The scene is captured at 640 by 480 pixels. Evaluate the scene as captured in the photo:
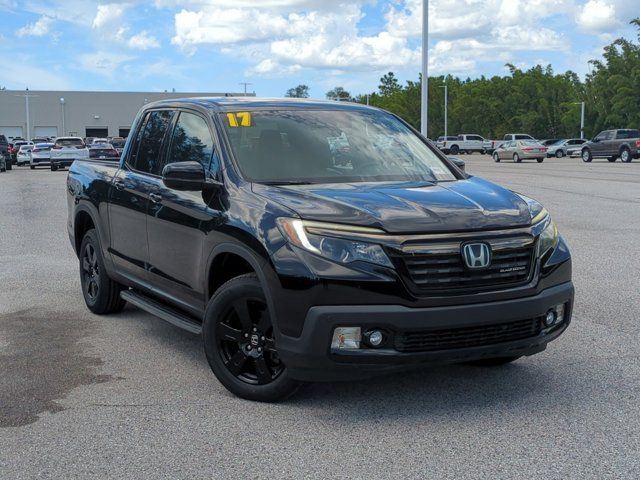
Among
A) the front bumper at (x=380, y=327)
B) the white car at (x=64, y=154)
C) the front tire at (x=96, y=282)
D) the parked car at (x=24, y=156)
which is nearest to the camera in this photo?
the front bumper at (x=380, y=327)

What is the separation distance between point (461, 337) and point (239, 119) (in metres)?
2.20

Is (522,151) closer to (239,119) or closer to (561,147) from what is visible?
(561,147)

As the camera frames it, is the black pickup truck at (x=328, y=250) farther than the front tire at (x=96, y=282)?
No

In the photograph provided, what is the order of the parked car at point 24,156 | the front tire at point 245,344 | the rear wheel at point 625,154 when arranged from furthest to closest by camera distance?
the parked car at point 24,156
the rear wheel at point 625,154
the front tire at point 245,344

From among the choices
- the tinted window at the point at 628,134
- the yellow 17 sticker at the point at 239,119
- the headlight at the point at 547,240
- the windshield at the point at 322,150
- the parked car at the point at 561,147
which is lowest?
the headlight at the point at 547,240

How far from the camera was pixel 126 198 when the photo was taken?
6.51 metres

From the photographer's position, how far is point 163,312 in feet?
19.4

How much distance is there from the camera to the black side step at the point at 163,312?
18.1ft

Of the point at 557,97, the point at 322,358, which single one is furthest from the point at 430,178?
the point at 557,97

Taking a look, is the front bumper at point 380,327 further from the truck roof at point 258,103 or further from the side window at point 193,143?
the truck roof at point 258,103

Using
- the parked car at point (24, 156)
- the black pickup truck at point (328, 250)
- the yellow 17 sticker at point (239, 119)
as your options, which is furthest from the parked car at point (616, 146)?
the yellow 17 sticker at point (239, 119)

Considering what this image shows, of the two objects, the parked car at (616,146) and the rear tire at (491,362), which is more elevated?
the parked car at (616,146)

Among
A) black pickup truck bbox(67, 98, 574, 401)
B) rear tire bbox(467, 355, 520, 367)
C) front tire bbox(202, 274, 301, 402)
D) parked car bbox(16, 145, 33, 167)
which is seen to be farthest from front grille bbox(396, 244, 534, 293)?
parked car bbox(16, 145, 33, 167)

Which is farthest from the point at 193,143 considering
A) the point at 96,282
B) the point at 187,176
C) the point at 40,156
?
the point at 40,156
